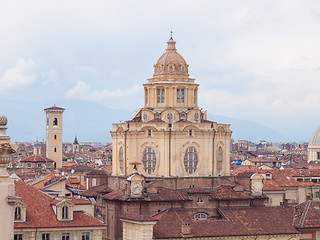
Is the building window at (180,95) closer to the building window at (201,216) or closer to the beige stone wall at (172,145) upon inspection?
the beige stone wall at (172,145)

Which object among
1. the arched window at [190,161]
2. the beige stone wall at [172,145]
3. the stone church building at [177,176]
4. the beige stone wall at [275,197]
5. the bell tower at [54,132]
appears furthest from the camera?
the bell tower at [54,132]

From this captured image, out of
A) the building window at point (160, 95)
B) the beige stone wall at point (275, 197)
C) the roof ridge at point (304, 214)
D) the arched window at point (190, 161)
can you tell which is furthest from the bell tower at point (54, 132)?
the roof ridge at point (304, 214)

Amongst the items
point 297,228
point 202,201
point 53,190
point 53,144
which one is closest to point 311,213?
point 297,228

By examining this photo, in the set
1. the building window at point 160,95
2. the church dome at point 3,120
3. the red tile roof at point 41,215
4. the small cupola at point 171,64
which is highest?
the small cupola at point 171,64

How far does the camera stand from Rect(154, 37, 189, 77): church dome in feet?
247

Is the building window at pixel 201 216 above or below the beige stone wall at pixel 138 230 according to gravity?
above

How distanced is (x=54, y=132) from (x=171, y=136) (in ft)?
246

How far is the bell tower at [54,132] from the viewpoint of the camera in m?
143

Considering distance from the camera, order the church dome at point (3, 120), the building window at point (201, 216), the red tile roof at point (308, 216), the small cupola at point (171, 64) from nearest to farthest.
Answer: the church dome at point (3, 120) < the red tile roof at point (308, 216) < the building window at point (201, 216) < the small cupola at point (171, 64)

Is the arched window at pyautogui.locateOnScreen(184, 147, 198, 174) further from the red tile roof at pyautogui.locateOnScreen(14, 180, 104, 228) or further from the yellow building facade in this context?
the red tile roof at pyautogui.locateOnScreen(14, 180, 104, 228)

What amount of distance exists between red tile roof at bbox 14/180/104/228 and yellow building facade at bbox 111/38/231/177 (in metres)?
14.4

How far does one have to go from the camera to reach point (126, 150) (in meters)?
72.2

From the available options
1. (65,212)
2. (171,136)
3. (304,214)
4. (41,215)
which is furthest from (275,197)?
(41,215)

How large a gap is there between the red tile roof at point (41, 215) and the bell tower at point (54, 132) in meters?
85.1
